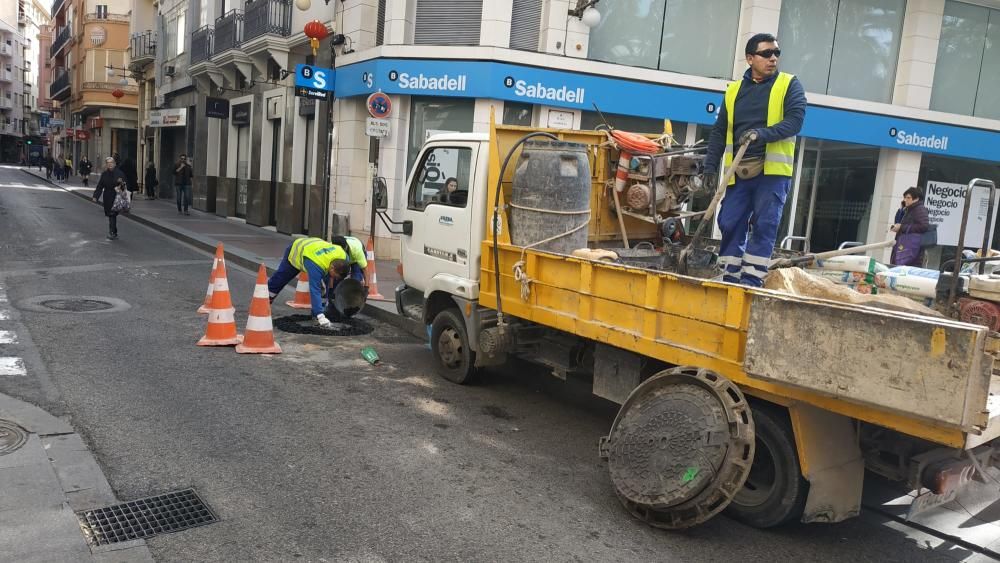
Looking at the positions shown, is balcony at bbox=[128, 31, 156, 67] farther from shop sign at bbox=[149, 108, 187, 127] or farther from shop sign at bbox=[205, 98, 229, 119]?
shop sign at bbox=[205, 98, 229, 119]

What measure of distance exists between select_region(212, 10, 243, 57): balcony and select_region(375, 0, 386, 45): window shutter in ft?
25.5

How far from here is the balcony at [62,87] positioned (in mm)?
58044

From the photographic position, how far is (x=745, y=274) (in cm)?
514

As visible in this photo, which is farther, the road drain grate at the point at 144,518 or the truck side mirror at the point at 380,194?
the truck side mirror at the point at 380,194

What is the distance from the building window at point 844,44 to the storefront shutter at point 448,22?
640 centimetres

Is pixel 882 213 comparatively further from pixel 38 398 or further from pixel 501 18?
pixel 38 398

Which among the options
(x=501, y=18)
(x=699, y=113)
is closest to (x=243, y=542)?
(x=501, y=18)

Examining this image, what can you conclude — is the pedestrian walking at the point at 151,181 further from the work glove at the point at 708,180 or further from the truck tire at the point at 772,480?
the truck tire at the point at 772,480

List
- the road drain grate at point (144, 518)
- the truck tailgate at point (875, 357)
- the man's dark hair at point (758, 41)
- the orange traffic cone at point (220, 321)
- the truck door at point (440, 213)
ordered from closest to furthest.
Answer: the truck tailgate at point (875, 357), the road drain grate at point (144, 518), the man's dark hair at point (758, 41), the truck door at point (440, 213), the orange traffic cone at point (220, 321)

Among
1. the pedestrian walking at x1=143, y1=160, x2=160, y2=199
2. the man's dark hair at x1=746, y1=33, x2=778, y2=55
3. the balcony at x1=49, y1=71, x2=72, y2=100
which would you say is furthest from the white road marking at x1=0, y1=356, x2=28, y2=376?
the balcony at x1=49, y1=71, x2=72, y2=100

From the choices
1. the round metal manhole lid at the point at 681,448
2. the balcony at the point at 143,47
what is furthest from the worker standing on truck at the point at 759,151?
the balcony at the point at 143,47

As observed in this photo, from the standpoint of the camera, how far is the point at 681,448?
12.2 ft

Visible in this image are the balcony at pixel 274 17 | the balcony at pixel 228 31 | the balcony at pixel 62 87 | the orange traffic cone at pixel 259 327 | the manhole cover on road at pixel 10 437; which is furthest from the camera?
the balcony at pixel 62 87

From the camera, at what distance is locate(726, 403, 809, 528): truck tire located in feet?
12.6
